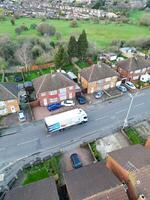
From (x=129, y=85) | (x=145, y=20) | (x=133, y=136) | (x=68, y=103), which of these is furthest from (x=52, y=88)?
(x=145, y=20)

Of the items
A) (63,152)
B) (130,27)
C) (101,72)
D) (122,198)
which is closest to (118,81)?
(101,72)

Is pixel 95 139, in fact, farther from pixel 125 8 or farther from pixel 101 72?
pixel 125 8

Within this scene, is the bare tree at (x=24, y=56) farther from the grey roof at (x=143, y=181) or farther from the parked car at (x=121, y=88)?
the grey roof at (x=143, y=181)

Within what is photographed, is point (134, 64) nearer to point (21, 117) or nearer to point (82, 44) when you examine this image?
point (82, 44)

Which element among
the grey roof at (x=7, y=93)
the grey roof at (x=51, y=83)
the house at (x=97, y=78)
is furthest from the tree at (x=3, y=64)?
the house at (x=97, y=78)

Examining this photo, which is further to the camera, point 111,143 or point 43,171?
point 111,143
